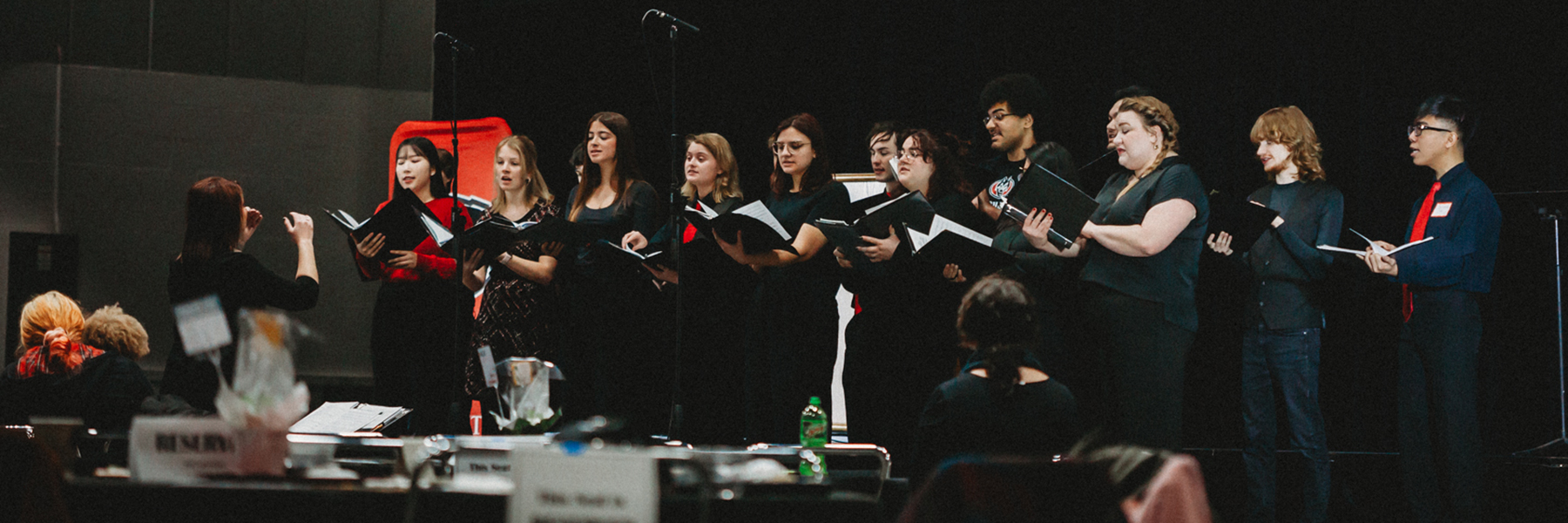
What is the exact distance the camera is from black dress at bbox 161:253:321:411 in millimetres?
3115

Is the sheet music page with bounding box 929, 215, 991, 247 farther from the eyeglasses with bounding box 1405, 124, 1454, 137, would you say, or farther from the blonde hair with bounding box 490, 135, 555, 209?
the blonde hair with bounding box 490, 135, 555, 209

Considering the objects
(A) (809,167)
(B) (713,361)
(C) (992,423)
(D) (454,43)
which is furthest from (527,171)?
(C) (992,423)

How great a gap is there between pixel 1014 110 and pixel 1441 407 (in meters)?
1.66

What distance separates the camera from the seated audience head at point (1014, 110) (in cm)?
404

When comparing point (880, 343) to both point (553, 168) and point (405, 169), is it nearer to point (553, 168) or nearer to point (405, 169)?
point (405, 169)

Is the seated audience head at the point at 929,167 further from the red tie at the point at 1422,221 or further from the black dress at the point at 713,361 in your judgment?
the red tie at the point at 1422,221

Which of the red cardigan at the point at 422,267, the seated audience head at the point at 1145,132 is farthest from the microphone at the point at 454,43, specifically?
the seated audience head at the point at 1145,132

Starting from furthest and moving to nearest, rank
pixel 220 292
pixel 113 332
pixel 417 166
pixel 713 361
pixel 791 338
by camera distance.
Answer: pixel 713 361, pixel 417 166, pixel 791 338, pixel 113 332, pixel 220 292

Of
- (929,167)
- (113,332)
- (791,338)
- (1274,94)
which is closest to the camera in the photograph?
(113,332)

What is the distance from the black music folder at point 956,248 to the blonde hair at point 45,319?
2578mm

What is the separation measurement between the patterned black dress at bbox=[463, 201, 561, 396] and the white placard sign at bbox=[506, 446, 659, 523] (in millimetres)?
2841

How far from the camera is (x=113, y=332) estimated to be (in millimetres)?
3244

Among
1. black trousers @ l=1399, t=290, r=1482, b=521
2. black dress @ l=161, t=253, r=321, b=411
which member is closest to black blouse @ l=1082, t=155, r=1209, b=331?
black trousers @ l=1399, t=290, r=1482, b=521

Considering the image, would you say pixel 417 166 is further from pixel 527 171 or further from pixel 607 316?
pixel 607 316
